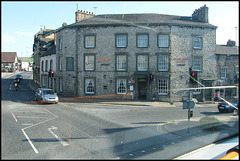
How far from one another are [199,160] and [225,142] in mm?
1083

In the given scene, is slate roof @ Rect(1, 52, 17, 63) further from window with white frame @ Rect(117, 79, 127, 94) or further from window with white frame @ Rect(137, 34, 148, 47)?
window with white frame @ Rect(117, 79, 127, 94)

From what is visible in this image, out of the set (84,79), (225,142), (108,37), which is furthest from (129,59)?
(225,142)

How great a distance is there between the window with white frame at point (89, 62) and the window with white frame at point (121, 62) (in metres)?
2.40

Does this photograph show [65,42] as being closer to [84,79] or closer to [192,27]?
[84,79]

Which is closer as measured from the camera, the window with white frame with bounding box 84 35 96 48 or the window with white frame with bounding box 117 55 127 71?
the window with white frame with bounding box 117 55 127 71

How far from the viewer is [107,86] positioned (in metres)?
17.7

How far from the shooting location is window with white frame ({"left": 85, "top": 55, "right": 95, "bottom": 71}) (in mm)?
17709

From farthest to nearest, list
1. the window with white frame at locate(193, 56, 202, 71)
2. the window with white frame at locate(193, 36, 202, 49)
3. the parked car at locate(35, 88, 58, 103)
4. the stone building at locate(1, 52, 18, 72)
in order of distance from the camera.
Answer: the window with white frame at locate(193, 36, 202, 49), the window with white frame at locate(193, 56, 202, 71), the parked car at locate(35, 88, 58, 103), the stone building at locate(1, 52, 18, 72)

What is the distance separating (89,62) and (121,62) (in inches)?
127

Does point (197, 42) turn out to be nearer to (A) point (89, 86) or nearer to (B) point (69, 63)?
(A) point (89, 86)

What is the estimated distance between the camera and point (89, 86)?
18750 millimetres

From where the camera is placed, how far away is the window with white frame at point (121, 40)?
14897 millimetres

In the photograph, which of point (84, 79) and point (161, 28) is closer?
point (161, 28)

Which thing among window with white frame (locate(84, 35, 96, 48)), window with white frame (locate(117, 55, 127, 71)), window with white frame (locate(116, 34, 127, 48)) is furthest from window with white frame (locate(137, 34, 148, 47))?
window with white frame (locate(84, 35, 96, 48))
